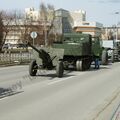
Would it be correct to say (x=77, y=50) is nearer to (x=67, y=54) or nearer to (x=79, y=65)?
(x=67, y=54)

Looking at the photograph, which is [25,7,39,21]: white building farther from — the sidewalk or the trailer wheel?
the sidewalk

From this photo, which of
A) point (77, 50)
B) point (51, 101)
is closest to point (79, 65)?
point (77, 50)

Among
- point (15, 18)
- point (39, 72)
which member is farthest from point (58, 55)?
point (15, 18)

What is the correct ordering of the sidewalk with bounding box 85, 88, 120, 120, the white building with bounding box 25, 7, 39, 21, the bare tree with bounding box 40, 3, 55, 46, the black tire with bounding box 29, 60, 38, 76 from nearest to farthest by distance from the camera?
the sidewalk with bounding box 85, 88, 120, 120, the black tire with bounding box 29, 60, 38, 76, the bare tree with bounding box 40, 3, 55, 46, the white building with bounding box 25, 7, 39, 21

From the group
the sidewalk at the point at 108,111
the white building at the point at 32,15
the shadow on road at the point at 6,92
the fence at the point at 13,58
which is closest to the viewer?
the sidewalk at the point at 108,111

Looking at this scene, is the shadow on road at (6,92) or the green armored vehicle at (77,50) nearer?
the shadow on road at (6,92)

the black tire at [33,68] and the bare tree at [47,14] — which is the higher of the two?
the bare tree at [47,14]

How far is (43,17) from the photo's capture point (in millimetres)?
115312

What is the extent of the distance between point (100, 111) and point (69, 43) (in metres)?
18.7

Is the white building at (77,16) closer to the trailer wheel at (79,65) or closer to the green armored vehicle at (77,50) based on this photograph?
the green armored vehicle at (77,50)

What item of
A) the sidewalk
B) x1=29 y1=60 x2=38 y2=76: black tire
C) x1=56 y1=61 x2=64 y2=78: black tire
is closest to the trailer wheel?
x1=29 y1=60 x2=38 y2=76: black tire

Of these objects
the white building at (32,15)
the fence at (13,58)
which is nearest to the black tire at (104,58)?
the fence at (13,58)

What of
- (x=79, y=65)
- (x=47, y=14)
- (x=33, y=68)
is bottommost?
(x=79, y=65)

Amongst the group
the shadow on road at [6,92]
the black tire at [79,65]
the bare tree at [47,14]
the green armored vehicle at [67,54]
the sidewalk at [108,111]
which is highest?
the bare tree at [47,14]
